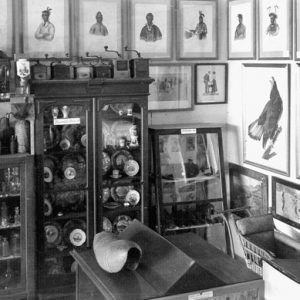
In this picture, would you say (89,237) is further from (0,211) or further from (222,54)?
(222,54)

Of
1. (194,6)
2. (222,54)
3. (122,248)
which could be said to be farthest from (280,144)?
(122,248)

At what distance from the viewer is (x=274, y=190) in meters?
5.23

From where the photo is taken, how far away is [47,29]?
5.20 m

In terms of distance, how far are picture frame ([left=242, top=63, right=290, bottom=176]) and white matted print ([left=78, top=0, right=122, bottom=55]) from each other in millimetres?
1410

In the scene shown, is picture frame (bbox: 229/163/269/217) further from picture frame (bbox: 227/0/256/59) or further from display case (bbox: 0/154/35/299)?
display case (bbox: 0/154/35/299)

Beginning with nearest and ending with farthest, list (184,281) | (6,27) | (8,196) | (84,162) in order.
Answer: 1. (184,281)
2. (8,196)
3. (6,27)
4. (84,162)

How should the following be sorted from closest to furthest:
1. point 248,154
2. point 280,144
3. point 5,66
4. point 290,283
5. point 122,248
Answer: point 122,248 < point 290,283 < point 5,66 < point 280,144 < point 248,154

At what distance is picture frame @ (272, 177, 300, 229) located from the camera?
4.86 meters

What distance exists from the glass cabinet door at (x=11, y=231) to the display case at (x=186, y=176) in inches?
54.8

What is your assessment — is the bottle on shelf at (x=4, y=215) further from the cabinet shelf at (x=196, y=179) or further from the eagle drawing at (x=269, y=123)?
the eagle drawing at (x=269, y=123)

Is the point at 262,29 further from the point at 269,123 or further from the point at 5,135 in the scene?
the point at 5,135

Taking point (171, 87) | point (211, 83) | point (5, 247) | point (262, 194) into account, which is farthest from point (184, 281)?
point (211, 83)

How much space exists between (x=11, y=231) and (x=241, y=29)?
309cm

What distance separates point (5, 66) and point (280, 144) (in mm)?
2619
